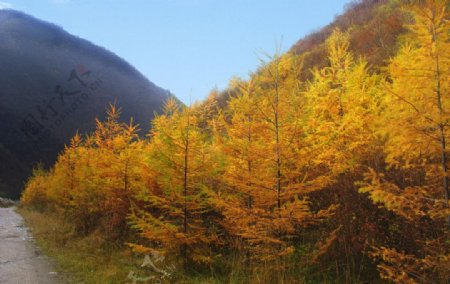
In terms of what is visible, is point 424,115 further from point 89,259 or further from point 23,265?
point 23,265

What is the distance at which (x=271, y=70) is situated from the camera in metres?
7.59

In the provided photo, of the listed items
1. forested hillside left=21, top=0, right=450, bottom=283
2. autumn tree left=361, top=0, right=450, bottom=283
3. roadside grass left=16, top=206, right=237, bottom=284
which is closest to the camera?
autumn tree left=361, top=0, right=450, bottom=283

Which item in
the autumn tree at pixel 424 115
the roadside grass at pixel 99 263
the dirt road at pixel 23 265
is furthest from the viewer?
the dirt road at pixel 23 265

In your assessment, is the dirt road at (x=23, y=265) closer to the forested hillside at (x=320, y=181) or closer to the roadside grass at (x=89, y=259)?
the roadside grass at (x=89, y=259)

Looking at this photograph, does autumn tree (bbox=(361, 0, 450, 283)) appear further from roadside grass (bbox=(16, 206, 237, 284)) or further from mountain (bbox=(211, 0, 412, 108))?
mountain (bbox=(211, 0, 412, 108))

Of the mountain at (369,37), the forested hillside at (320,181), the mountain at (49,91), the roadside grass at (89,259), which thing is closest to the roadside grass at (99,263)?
the roadside grass at (89,259)

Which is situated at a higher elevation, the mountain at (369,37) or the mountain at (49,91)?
the mountain at (49,91)

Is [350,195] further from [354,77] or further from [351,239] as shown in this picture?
[354,77]

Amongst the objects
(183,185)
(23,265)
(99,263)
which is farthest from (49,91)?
(183,185)

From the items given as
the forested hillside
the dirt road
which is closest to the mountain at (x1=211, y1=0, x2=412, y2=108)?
the forested hillside

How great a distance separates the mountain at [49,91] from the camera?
96562 mm

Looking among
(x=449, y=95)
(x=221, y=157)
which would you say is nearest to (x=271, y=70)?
(x=221, y=157)

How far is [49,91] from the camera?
375ft

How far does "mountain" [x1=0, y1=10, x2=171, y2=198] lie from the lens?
3802 inches
